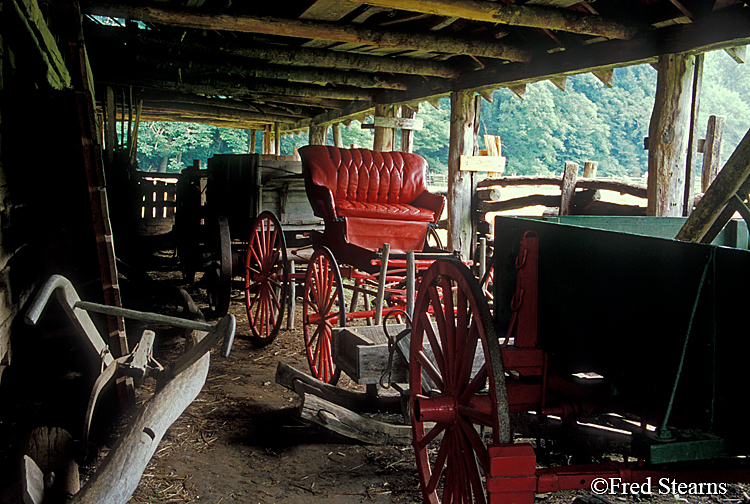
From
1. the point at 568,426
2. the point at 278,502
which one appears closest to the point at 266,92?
the point at 278,502

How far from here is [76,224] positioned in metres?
3.91

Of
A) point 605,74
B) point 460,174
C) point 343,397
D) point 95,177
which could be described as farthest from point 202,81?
point 343,397

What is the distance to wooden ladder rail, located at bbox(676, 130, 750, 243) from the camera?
6.01 ft

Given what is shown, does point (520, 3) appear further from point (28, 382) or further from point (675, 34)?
point (28, 382)

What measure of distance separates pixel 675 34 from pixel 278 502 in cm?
449

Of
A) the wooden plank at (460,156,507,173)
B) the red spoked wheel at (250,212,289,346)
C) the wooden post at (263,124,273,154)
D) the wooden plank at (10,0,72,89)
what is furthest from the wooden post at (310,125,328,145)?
the wooden plank at (10,0,72,89)

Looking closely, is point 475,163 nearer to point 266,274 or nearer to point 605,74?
point 605,74

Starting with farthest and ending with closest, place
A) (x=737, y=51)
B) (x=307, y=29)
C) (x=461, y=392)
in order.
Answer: (x=307, y=29) → (x=737, y=51) → (x=461, y=392)

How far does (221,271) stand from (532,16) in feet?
12.4

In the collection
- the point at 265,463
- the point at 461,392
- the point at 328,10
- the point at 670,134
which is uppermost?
the point at 328,10

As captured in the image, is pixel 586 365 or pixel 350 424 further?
pixel 350 424

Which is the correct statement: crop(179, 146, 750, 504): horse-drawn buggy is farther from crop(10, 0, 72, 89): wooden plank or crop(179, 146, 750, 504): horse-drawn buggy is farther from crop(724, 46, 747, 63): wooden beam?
crop(724, 46, 747, 63): wooden beam

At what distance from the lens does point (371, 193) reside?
543cm

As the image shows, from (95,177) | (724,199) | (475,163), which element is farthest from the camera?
(475,163)
